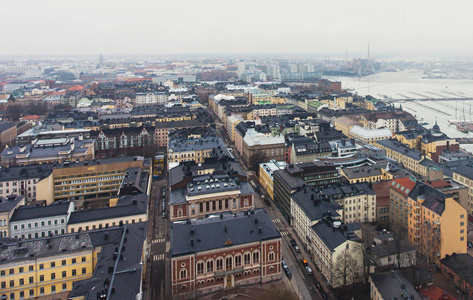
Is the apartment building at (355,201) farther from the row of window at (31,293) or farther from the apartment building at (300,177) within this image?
the row of window at (31,293)

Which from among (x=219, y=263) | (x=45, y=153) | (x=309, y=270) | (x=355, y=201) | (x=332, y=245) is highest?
(x=45, y=153)

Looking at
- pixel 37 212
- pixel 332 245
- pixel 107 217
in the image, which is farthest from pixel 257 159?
pixel 37 212

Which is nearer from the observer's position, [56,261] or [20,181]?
[56,261]

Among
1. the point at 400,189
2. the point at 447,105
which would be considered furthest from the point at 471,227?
the point at 447,105

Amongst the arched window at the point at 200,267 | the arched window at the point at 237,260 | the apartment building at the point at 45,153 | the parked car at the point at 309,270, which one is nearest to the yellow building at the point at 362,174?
the parked car at the point at 309,270

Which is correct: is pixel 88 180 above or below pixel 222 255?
above

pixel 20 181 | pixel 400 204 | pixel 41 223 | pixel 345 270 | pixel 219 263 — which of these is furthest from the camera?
pixel 20 181

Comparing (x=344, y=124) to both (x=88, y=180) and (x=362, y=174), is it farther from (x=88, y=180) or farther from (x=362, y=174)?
(x=88, y=180)
